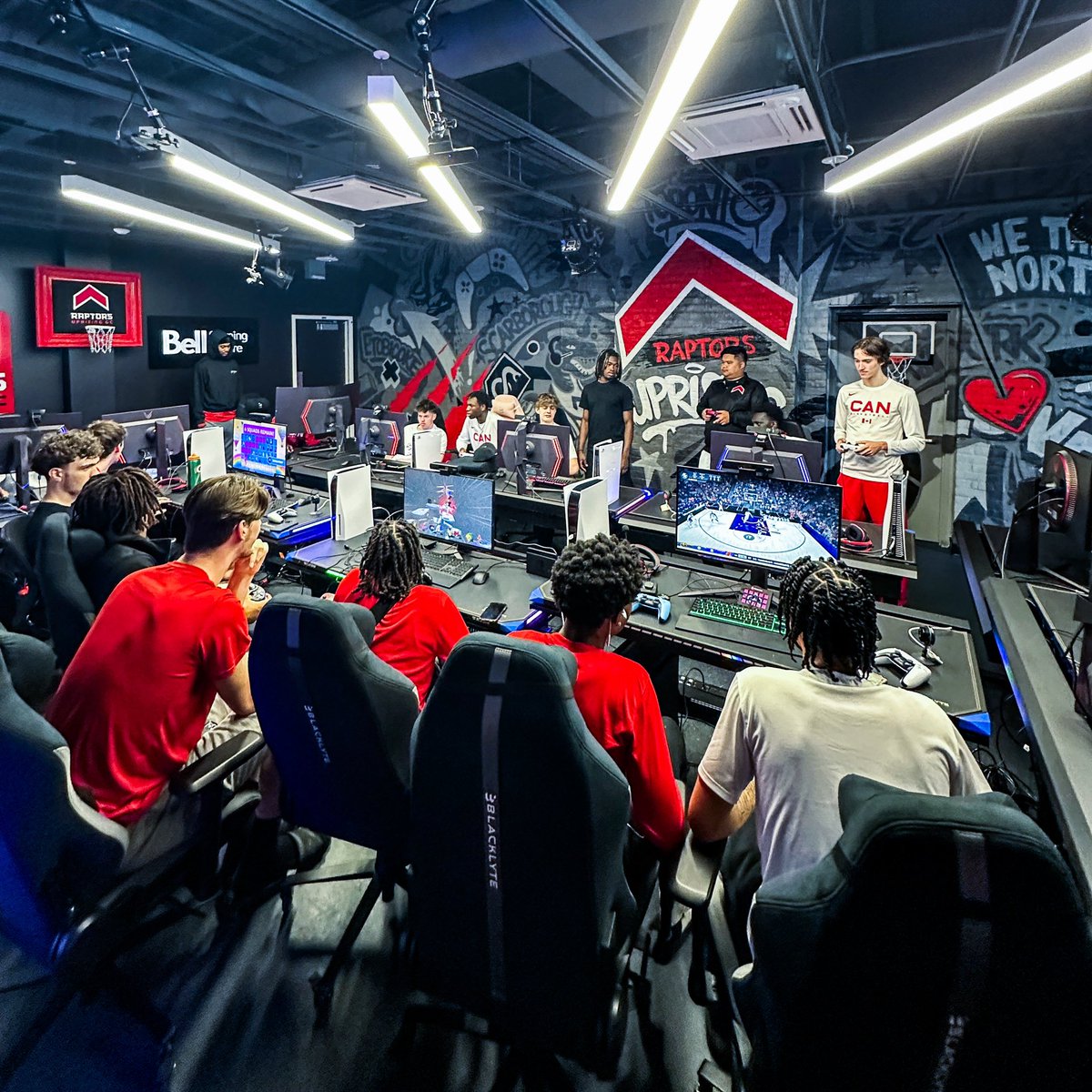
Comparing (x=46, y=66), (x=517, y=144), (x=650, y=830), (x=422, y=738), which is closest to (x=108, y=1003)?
(x=422, y=738)

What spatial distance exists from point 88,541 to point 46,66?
2.41 m

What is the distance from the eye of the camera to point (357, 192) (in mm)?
4977

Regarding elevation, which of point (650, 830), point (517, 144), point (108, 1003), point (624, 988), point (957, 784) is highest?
point (517, 144)

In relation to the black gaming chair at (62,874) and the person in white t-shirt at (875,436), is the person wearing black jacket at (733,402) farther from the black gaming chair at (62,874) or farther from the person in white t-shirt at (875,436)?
the black gaming chair at (62,874)

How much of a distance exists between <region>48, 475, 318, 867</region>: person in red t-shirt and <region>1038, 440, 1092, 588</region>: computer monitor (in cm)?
304

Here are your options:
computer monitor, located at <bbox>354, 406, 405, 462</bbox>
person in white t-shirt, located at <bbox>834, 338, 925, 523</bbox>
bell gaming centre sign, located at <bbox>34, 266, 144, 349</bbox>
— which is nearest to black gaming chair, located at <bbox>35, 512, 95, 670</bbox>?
computer monitor, located at <bbox>354, 406, 405, 462</bbox>

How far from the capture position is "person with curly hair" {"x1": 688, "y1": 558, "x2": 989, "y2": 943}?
4.35 feet

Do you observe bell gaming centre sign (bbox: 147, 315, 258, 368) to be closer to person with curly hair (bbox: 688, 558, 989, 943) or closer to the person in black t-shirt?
the person in black t-shirt

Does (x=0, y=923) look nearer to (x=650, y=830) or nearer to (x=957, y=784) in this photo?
(x=650, y=830)

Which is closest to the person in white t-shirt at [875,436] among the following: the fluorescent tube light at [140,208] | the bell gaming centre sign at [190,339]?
the fluorescent tube light at [140,208]

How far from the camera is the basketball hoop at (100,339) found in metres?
7.22

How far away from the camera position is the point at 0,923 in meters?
1.72

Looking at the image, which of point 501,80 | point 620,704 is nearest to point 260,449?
point 501,80

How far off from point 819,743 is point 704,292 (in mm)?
6766
